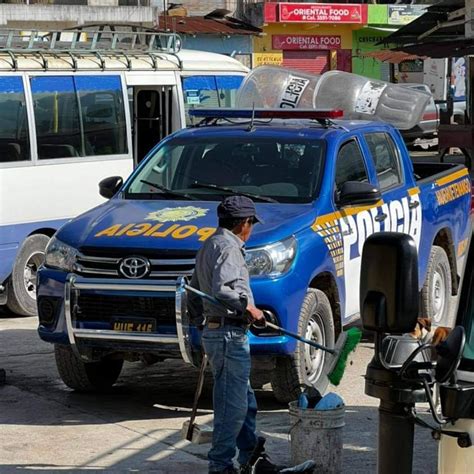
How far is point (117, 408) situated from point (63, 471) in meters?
1.52

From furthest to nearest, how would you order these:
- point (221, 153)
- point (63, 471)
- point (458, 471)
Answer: point (221, 153), point (63, 471), point (458, 471)

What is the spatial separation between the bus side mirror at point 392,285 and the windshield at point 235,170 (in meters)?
5.01

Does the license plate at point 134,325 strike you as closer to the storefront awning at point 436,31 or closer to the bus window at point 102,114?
the bus window at point 102,114

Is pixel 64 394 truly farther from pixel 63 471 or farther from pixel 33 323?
pixel 33 323

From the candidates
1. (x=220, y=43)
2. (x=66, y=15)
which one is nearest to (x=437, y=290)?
(x=66, y=15)

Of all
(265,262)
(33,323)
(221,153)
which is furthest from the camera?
(33,323)

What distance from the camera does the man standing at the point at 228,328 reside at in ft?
21.0

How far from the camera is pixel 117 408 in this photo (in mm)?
8555

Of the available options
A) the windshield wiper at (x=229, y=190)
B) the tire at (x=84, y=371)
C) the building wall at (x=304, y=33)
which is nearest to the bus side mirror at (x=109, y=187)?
the windshield wiper at (x=229, y=190)

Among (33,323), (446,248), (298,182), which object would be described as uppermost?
(298,182)

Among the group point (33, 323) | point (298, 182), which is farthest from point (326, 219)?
point (33, 323)

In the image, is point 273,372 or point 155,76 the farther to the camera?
point 155,76

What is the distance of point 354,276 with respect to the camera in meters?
8.97

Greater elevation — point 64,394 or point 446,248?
point 446,248
